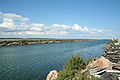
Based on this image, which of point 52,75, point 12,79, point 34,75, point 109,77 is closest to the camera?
point 109,77

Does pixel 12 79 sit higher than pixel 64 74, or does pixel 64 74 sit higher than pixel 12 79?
pixel 64 74

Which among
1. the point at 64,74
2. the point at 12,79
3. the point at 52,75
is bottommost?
the point at 12,79

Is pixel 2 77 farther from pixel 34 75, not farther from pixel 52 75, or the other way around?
pixel 52 75

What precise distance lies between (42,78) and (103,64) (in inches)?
503

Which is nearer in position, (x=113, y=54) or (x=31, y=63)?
(x=113, y=54)

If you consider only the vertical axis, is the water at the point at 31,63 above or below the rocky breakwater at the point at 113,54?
below

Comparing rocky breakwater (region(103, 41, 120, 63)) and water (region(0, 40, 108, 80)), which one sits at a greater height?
rocky breakwater (region(103, 41, 120, 63))

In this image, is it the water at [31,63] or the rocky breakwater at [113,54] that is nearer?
the rocky breakwater at [113,54]

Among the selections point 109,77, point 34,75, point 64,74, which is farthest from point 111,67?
point 34,75

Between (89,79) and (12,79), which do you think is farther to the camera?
(12,79)

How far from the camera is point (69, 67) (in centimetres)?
2311

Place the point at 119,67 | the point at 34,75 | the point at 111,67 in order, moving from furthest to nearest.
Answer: the point at 34,75, the point at 111,67, the point at 119,67

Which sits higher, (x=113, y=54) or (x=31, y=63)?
(x=113, y=54)

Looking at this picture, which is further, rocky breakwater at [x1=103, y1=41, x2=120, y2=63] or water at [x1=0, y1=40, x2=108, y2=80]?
water at [x1=0, y1=40, x2=108, y2=80]
